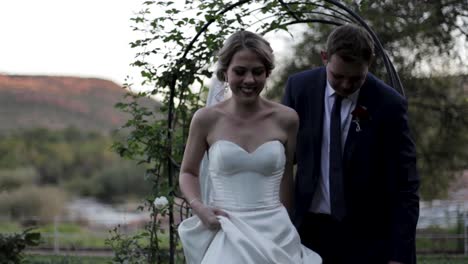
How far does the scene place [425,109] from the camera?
16016 mm

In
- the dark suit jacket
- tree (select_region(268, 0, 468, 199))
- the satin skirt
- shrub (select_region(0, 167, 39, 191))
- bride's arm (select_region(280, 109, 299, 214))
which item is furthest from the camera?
tree (select_region(268, 0, 468, 199))

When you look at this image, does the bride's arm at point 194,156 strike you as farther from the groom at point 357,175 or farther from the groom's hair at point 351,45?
the groom's hair at point 351,45

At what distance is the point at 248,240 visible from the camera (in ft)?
11.7

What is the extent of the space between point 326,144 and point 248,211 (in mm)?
471

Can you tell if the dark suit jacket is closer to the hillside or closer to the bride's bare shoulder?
the bride's bare shoulder

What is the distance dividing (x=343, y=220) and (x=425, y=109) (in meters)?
12.8

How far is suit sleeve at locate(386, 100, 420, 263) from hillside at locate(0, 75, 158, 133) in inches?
253

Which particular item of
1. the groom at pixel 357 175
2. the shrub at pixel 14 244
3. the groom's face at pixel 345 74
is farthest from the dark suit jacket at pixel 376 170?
the shrub at pixel 14 244

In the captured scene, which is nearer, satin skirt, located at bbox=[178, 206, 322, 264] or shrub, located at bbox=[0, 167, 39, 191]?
satin skirt, located at bbox=[178, 206, 322, 264]

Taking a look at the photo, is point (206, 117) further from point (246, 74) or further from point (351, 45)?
point (351, 45)

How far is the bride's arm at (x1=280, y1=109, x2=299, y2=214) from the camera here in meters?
3.79

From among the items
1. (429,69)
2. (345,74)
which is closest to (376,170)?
(345,74)

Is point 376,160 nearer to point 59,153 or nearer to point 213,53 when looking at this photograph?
point 213,53

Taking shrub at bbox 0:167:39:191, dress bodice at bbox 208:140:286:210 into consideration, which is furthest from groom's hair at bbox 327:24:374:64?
shrub at bbox 0:167:39:191
